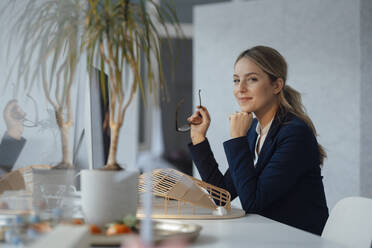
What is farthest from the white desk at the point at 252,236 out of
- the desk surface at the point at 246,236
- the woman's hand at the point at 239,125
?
the woman's hand at the point at 239,125

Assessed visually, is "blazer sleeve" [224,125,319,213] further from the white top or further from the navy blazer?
the white top

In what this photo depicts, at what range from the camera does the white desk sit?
33.5 inches

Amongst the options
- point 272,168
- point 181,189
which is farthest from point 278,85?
point 181,189

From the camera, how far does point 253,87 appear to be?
68.2 inches

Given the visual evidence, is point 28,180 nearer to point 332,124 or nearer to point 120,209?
point 120,209

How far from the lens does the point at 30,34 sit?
0.95 meters

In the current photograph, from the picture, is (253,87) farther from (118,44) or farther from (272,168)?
(118,44)

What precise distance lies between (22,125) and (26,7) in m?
0.26

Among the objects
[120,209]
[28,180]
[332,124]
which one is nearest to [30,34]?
[28,180]

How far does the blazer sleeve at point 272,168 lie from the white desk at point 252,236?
26 centimetres

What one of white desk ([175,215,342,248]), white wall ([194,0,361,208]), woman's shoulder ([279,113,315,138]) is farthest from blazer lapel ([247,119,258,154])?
→ white wall ([194,0,361,208])

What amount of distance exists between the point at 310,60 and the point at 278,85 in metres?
1.55

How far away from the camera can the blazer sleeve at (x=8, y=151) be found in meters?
0.98

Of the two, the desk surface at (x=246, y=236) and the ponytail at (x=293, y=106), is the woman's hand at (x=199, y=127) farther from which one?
the desk surface at (x=246, y=236)
